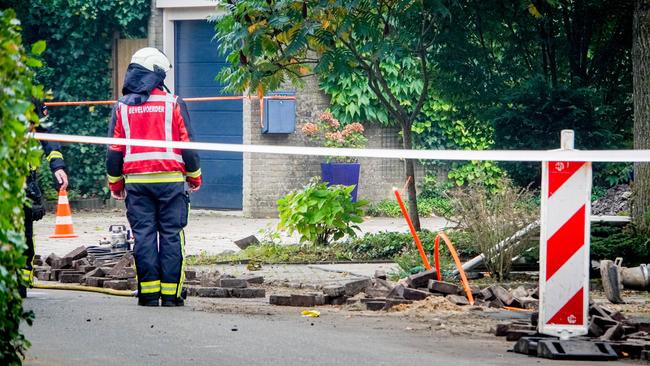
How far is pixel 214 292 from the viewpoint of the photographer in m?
10.8

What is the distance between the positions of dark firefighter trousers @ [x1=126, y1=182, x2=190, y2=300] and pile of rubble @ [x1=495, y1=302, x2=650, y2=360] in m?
2.81

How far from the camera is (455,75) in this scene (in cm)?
1517

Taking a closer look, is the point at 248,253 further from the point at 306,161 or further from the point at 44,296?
the point at 306,161

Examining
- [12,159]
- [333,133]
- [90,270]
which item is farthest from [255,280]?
[333,133]

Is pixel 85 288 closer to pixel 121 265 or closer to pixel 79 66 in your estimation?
pixel 121 265

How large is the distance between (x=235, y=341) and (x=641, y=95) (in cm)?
623

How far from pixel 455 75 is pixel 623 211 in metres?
2.54

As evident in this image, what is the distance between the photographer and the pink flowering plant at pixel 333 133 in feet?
64.8

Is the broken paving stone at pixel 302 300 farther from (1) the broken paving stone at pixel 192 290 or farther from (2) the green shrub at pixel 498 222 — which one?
(2) the green shrub at pixel 498 222

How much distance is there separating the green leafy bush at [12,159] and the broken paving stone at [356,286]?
5169 millimetres

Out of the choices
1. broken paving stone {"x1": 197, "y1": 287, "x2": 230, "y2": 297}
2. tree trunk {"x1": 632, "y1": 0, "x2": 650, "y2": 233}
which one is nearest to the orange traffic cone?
broken paving stone {"x1": 197, "y1": 287, "x2": 230, "y2": 297}

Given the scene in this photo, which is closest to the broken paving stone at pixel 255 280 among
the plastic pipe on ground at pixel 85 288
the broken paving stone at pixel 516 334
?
the plastic pipe on ground at pixel 85 288

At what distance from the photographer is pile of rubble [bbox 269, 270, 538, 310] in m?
9.77

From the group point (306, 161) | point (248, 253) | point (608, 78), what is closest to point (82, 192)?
point (306, 161)
